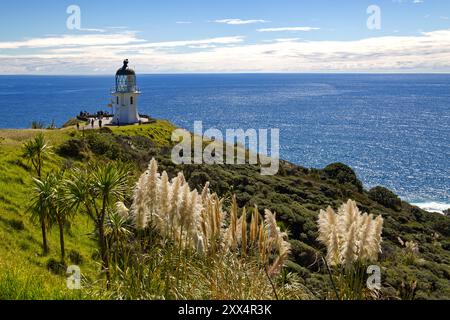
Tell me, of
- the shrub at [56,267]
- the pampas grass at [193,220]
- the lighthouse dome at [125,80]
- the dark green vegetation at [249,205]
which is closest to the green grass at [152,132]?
the dark green vegetation at [249,205]

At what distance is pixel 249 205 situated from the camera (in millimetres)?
29297

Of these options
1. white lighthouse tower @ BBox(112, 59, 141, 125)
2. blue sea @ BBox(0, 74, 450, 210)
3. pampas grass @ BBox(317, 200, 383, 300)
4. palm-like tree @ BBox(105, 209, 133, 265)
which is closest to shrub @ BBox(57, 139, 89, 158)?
palm-like tree @ BBox(105, 209, 133, 265)

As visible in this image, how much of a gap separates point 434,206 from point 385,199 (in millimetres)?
16060

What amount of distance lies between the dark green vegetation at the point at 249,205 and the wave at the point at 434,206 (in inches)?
416

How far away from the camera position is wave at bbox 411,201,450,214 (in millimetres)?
58469

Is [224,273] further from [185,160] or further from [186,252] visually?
[185,160]

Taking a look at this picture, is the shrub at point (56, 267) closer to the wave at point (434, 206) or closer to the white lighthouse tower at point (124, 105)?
the white lighthouse tower at point (124, 105)

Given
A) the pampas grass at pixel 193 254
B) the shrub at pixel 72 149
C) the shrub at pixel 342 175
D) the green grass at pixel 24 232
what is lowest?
the shrub at pixel 342 175

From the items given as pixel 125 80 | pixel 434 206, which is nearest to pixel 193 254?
pixel 125 80

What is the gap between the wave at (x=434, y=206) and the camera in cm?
5847

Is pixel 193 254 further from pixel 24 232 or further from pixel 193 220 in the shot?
pixel 24 232

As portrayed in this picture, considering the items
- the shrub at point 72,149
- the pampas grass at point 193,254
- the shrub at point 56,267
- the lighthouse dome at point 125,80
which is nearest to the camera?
the pampas grass at point 193,254
